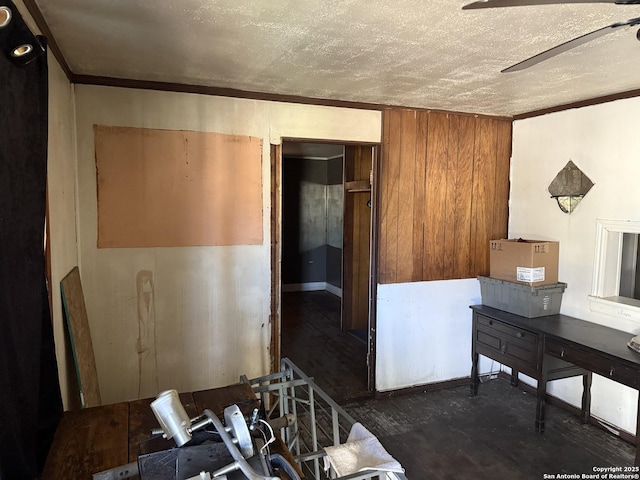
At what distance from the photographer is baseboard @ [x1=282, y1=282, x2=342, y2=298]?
7516 mm

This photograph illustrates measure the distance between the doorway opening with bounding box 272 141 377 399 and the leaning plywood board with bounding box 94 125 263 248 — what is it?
8.3 inches

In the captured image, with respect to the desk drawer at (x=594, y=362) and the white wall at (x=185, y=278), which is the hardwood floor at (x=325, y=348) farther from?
the desk drawer at (x=594, y=362)

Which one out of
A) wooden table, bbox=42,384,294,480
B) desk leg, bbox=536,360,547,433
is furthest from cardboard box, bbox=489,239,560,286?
wooden table, bbox=42,384,294,480

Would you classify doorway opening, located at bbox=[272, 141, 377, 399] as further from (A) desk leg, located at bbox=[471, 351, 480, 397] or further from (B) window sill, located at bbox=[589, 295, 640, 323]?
(B) window sill, located at bbox=[589, 295, 640, 323]

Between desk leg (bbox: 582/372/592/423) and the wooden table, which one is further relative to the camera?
desk leg (bbox: 582/372/592/423)

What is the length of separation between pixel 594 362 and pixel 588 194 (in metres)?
1.26

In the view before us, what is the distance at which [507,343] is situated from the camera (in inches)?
131

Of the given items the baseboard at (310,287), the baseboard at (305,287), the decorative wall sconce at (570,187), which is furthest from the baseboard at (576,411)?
the baseboard at (305,287)

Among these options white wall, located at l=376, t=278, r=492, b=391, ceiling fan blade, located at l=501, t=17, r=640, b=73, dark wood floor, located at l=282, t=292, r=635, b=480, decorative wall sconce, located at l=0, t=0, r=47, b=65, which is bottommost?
dark wood floor, located at l=282, t=292, r=635, b=480

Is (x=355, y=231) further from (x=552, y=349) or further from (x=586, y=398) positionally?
(x=586, y=398)

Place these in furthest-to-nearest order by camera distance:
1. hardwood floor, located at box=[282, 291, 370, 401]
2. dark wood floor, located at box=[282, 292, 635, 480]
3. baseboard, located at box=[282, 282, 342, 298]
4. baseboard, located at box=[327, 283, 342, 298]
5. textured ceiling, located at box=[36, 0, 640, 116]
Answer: baseboard, located at box=[282, 282, 342, 298] < baseboard, located at box=[327, 283, 342, 298] < hardwood floor, located at box=[282, 291, 370, 401] < dark wood floor, located at box=[282, 292, 635, 480] < textured ceiling, located at box=[36, 0, 640, 116]

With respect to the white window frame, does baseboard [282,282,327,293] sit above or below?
below

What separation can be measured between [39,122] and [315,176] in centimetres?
613

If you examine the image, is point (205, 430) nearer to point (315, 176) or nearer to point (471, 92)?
point (471, 92)
